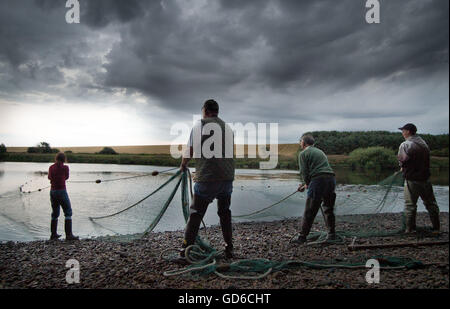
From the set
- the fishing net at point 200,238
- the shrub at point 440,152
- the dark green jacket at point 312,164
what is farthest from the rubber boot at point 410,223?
the shrub at point 440,152

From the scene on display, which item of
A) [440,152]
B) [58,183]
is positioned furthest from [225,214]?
[440,152]

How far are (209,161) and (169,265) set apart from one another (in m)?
1.67

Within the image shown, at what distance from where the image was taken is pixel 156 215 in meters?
5.31

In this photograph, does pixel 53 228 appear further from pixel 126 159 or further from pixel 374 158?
pixel 126 159

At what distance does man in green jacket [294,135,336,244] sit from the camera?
5.20 meters

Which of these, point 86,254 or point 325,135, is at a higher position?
point 325,135

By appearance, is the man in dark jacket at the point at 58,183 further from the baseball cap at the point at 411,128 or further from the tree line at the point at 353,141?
the tree line at the point at 353,141

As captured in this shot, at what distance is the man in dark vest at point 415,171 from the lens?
5.75 m

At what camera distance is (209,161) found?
3.99 m

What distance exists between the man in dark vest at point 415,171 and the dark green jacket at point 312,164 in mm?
1908
